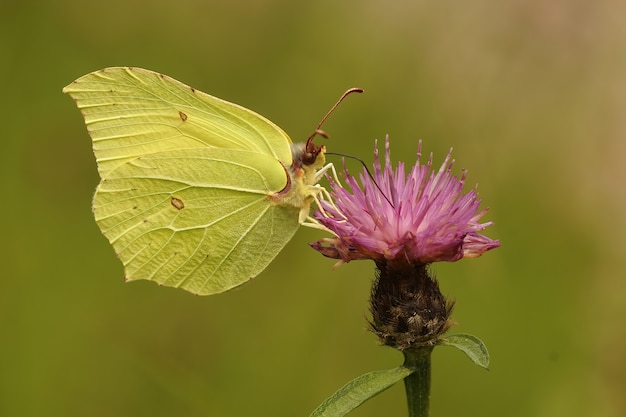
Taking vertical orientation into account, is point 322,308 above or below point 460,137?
below

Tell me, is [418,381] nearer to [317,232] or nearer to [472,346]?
[472,346]

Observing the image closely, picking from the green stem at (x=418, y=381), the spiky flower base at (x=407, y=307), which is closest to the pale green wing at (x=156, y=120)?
the spiky flower base at (x=407, y=307)

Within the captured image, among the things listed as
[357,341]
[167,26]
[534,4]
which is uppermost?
[534,4]

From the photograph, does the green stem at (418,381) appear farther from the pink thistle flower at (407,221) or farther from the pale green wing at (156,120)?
the pale green wing at (156,120)

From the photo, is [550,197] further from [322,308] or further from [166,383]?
[166,383]

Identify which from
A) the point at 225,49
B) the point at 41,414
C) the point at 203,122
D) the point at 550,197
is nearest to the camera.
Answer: the point at 203,122

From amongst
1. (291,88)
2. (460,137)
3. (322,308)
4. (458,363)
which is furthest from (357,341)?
(291,88)
